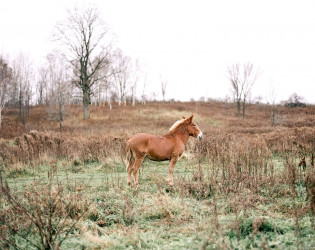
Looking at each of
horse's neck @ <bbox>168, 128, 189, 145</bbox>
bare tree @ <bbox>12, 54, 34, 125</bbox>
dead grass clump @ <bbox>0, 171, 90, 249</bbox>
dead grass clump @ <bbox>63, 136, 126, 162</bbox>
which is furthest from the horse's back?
bare tree @ <bbox>12, 54, 34, 125</bbox>

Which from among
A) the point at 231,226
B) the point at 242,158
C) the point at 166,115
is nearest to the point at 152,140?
the point at 242,158

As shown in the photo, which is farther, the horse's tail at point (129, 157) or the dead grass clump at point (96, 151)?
the dead grass clump at point (96, 151)

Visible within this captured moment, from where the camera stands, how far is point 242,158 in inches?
286

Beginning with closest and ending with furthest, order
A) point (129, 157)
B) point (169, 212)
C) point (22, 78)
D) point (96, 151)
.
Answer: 1. point (169, 212)
2. point (129, 157)
3. point (96, 151)
4. point (22, 78)

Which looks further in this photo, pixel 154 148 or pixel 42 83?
pixel 42 83

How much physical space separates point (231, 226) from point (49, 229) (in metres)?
2.57

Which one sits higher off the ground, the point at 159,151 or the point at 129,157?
the point at 159,151

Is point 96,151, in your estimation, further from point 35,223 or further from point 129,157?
point 35,223

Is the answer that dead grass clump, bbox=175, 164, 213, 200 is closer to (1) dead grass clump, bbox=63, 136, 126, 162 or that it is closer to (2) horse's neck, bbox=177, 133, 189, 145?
(2) horse's neck, bbox=177, 133, 189, 145

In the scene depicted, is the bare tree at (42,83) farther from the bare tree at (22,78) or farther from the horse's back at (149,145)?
the horse's back at (149,145)

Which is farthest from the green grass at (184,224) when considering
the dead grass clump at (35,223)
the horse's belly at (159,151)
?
the horse's belly at (159,151)

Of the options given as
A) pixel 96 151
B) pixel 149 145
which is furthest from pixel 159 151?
pixel 96 151

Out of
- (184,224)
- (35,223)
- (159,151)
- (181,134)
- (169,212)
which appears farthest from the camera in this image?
(181,134)

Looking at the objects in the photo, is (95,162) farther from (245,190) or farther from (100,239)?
(100,239)
